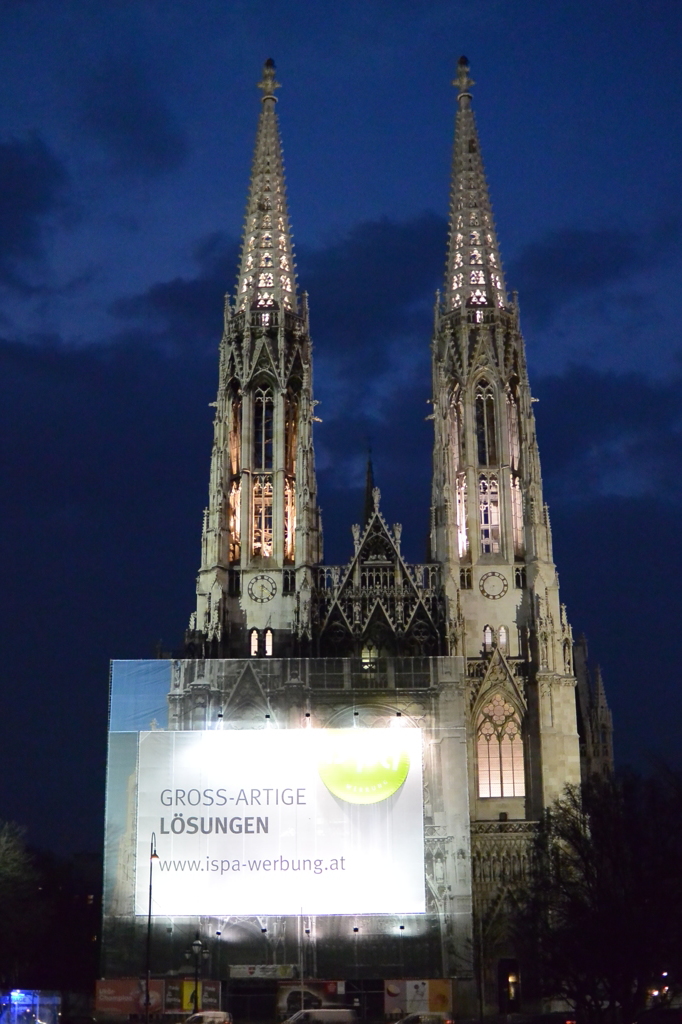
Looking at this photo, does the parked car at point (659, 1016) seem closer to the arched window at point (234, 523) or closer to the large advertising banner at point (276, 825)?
the large advertising banner at point (276, 825)

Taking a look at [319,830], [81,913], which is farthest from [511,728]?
[81,913]

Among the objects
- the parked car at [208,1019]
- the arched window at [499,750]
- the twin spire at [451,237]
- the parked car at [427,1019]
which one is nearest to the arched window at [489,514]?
the arched window at [499,750]

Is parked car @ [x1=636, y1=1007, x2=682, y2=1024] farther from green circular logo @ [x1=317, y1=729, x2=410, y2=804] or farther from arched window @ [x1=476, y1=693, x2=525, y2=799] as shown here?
arched window @ [x1=476, y1=693, x2=525, y2=799]

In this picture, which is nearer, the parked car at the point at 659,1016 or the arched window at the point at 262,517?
the parked car at the point at 659,1016

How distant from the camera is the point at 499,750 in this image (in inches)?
2660

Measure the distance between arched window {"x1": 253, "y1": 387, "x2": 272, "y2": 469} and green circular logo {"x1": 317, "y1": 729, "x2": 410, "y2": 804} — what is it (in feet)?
59.9

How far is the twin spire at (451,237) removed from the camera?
76688 mm

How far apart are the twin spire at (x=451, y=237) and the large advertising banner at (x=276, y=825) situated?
27.7 m

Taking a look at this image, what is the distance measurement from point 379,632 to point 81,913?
1218 inches

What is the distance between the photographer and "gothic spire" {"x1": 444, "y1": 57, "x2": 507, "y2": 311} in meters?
76.8

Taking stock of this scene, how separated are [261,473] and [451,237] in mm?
19212

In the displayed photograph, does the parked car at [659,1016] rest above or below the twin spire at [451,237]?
below

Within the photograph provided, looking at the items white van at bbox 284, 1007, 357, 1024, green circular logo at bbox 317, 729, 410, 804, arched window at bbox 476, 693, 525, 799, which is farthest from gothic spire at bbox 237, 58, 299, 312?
white van at bbox 284, 1007, 357, 1024

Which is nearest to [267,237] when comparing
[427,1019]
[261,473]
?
[261,473]
